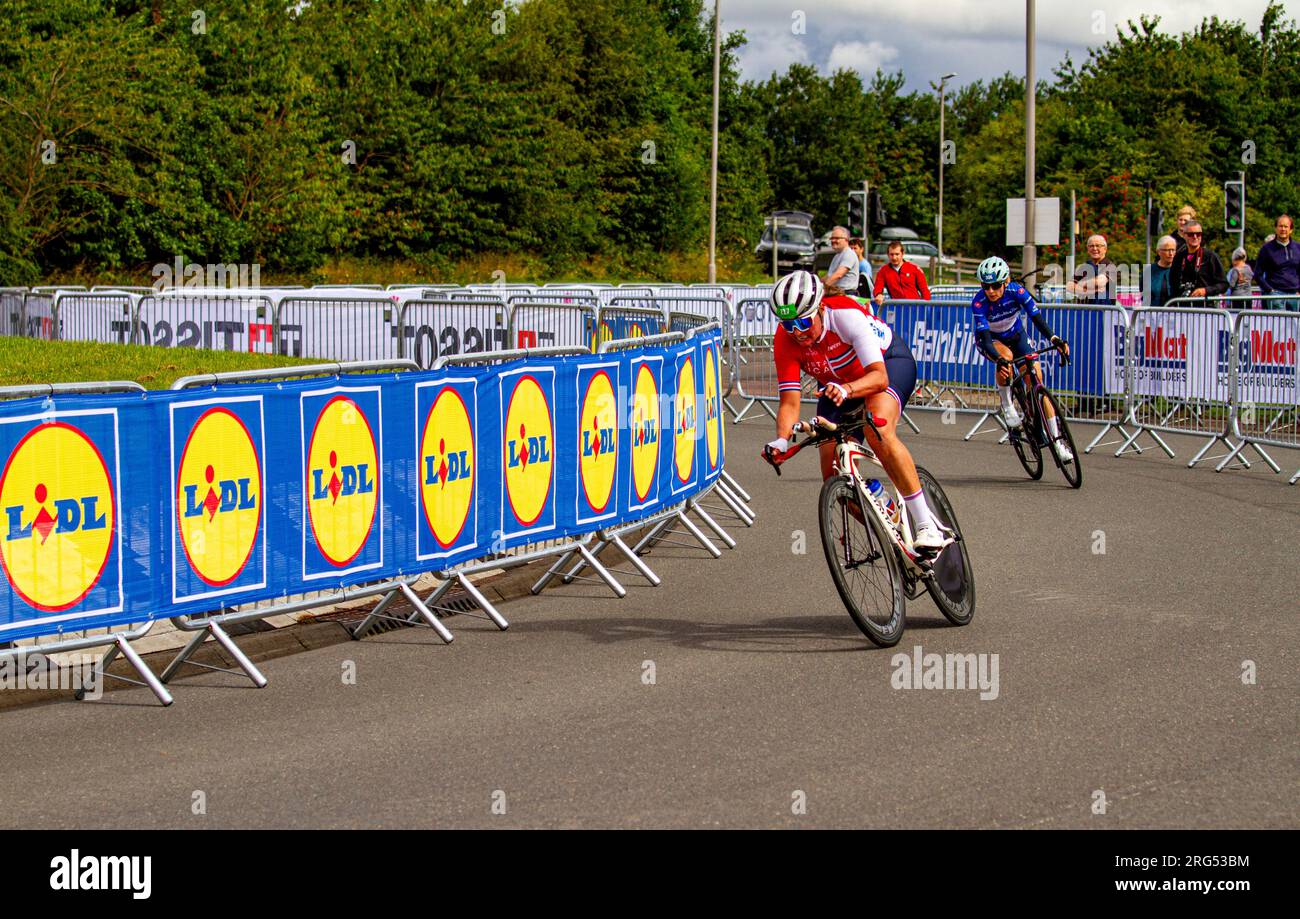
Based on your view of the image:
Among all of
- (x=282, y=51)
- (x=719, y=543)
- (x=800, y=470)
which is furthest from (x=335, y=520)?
(x=282, y=51)

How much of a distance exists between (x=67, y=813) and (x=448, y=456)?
397cm

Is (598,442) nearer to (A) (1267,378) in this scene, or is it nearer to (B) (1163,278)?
(A) (1267,378)

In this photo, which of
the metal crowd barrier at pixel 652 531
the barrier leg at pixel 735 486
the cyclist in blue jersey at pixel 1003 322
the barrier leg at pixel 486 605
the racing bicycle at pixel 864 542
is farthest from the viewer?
the cyclist in blue jersey at pixel 1003 322

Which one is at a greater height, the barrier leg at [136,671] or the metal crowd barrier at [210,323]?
the metal crowd barrier at [210,323]

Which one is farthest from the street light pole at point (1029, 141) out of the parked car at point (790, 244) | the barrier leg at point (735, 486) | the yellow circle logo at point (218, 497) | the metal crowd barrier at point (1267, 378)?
the parked car at point (790, 244)

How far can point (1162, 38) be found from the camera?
78.7 metres

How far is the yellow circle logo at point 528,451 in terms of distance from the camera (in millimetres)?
10133

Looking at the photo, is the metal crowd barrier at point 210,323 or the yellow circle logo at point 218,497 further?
the metal crowd barrier at point 210,323

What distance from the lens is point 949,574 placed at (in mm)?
9086

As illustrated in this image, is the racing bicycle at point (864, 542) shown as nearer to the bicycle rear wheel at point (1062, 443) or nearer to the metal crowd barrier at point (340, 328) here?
the bicycle rear wheel at point (1062, 443)

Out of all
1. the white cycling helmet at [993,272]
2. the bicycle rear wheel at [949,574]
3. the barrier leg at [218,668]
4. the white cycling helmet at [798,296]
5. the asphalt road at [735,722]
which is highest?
the white cycling helmet at [993,272]

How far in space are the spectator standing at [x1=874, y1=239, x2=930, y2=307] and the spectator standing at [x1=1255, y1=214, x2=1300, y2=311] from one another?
4.41m

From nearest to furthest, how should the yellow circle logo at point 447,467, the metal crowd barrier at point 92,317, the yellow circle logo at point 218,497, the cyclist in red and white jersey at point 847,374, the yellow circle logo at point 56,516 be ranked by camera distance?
1. the yellow circle logo at point 56,516
2. the yellow circle logo at point 218,497
3. the cyclist in red and white jersey at point 847,374
4. the yellow circle logo at point 447,467
5. the metal crowd barrier at point 92,317

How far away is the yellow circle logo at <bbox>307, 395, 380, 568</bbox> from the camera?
889 centimetres
